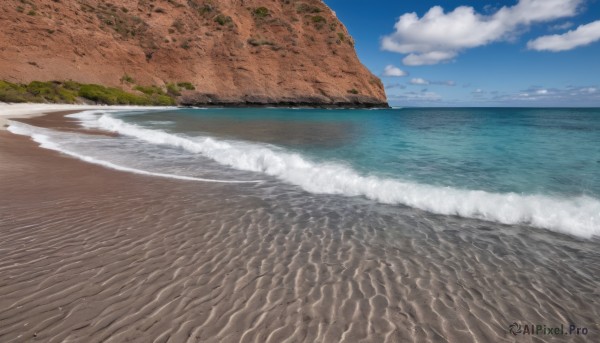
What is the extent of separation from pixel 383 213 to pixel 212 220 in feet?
12.4

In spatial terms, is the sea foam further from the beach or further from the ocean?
the beach

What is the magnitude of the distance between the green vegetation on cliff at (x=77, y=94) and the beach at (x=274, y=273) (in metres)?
52.4

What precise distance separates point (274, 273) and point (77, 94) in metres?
72.1

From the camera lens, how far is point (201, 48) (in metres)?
88.8

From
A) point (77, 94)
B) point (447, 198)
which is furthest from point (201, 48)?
point (447, 198)

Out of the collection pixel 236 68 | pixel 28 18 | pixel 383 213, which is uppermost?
pixel 28 18

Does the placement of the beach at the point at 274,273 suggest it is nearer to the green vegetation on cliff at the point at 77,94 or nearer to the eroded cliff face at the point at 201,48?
the green vegetation on cliff at the point at 77,94

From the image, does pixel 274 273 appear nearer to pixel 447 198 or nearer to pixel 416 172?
pixel 447 198

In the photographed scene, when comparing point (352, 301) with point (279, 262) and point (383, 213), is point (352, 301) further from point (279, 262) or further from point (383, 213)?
point (383, 213)

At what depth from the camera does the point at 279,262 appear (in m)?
5.11

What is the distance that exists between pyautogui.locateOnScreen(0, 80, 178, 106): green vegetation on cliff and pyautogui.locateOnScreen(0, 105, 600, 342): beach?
52.4 meters

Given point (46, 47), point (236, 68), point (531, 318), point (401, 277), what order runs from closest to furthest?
point (531, 318) → point (401, 277) → point (46, 47) → point (236, 68)

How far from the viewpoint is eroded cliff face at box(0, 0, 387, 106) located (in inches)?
2662

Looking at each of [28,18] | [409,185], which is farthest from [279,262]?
[28,18]
